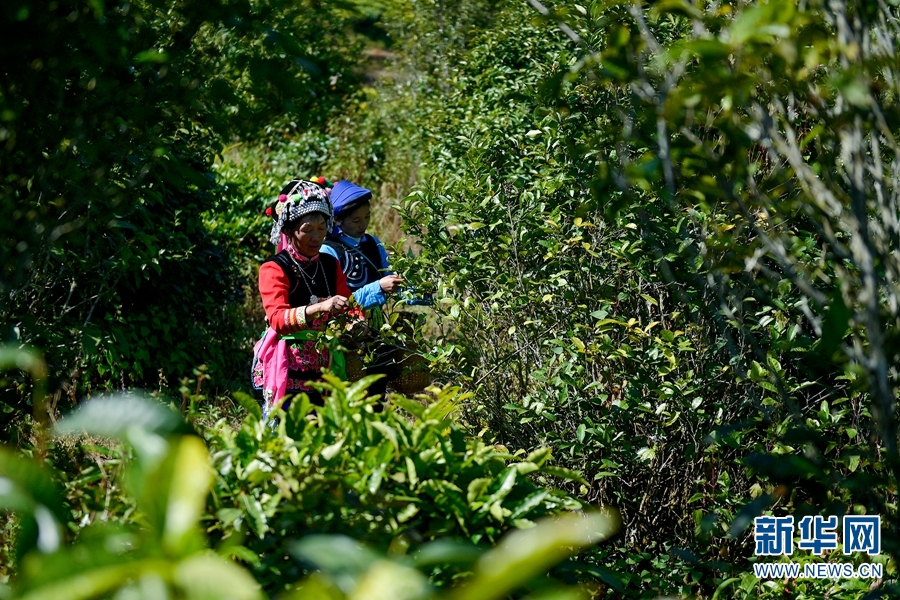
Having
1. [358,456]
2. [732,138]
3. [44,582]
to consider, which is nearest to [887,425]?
[732,138]

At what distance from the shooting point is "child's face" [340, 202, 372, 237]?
4.97 meters

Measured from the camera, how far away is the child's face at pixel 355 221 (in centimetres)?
497

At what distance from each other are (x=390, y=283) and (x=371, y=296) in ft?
0.41

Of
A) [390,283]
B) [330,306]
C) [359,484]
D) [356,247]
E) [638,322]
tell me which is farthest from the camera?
[356,247]

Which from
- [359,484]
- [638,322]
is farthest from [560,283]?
[359,484]

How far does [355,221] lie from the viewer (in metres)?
4.98

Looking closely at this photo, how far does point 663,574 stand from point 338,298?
5.45 feet

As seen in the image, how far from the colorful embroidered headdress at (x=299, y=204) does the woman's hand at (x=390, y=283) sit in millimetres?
412

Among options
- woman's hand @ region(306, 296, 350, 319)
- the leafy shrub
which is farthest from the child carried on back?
the leafy shrub

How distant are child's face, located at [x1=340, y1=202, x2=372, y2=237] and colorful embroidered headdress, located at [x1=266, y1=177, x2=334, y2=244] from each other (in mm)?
546

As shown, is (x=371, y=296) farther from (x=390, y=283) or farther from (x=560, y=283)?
(x=560, y=283)

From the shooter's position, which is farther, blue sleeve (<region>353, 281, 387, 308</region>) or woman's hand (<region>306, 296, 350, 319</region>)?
blue sleeve (<region>353, 281, 387, 308</region>)

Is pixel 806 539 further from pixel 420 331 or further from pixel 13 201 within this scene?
pixel 13 201

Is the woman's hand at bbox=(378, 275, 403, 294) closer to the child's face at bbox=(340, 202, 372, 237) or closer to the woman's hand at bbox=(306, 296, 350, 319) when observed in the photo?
the woman's hand at bbox=(306, 296, 350, 319)
